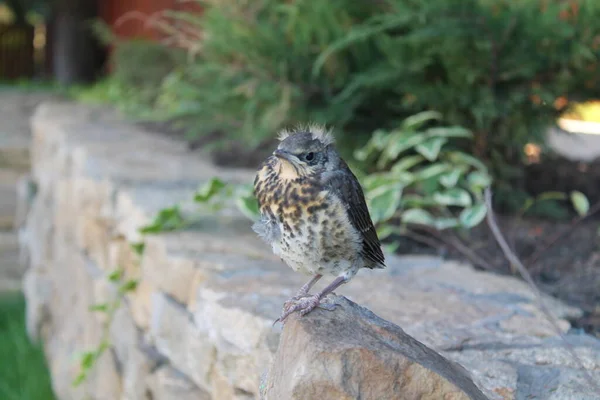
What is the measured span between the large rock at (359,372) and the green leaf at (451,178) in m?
1.91

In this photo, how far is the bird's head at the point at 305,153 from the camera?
1.97 m

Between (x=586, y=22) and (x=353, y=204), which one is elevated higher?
(x=586, y=22)

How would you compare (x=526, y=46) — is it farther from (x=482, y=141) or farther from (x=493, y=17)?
(x=482, y=141)

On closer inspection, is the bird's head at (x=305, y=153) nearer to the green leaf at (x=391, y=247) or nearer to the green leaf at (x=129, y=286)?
the green leaf at (x=391, y=247)

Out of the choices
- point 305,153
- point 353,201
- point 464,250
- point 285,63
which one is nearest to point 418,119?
point 464,250

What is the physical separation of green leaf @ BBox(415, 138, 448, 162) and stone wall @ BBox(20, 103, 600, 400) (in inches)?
21.9

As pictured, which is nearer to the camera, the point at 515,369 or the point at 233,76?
the point at 515,369

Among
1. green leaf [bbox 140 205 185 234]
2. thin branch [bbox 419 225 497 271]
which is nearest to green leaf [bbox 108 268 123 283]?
green leaf [bbox 140 205 185 234]

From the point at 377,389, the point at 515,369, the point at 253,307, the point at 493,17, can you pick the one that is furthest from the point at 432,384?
the point at 493,17

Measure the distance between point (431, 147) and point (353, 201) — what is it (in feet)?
5.80

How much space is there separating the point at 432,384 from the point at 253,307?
0.91 m

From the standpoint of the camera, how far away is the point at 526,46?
149 inches

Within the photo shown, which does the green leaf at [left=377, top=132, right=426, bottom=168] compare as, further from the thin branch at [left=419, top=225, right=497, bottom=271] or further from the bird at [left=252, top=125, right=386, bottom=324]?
the bird at [left=252, top=125, right=386, bottom=324]

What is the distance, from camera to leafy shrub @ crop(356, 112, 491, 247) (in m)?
3.60
